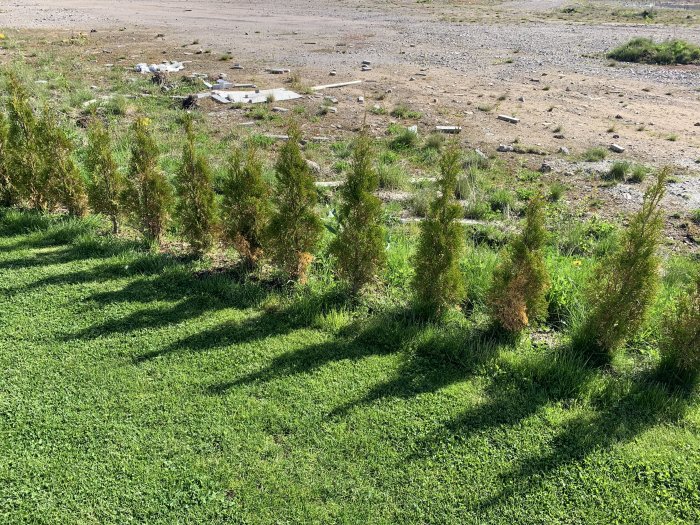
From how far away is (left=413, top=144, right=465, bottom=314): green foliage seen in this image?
4.57 m

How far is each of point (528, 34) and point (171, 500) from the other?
2957cm

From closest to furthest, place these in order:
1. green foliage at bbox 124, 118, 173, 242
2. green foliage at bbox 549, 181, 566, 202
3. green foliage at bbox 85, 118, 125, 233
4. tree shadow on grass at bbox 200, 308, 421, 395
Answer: tree shadow on grass at bbox 200, 308, 421, 395
green foliage at bbox 124, 118, 173, 242
green foliage at bbox 85, 118, 125, 233
green foliage at bbox 549, 181, 566, 202

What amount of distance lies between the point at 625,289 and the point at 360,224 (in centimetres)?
218

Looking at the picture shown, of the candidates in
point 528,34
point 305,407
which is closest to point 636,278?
point 305,407

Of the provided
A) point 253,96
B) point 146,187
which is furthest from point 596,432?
point 253,96

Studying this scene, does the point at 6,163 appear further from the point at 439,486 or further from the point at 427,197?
the point at 439,486

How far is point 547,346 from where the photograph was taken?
15.0 feet

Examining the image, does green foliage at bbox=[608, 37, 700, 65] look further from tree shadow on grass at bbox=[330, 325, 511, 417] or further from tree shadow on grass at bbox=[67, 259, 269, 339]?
tree shadow on grass at bbox=[67, 259, 269, 339]

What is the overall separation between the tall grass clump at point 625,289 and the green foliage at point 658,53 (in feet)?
67.7

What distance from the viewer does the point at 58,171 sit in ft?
20.5

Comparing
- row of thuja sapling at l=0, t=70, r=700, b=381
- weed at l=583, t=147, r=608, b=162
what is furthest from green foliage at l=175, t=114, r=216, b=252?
weed at l=583, t=147, r=608, b=162

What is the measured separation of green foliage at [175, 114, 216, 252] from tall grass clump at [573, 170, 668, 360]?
3.63 metres

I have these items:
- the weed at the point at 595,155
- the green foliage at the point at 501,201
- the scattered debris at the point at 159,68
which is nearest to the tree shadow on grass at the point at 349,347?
the green foliage at the point at 501,201

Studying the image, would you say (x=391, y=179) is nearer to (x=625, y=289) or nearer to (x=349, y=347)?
(x=349, y=347)
